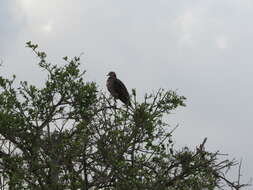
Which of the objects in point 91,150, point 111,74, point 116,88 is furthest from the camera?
point 111,74

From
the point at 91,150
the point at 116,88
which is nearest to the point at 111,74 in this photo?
the point at 116,88

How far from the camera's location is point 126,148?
36.1ft

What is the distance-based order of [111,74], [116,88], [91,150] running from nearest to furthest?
[91,150] < [116,88] < [111,74]

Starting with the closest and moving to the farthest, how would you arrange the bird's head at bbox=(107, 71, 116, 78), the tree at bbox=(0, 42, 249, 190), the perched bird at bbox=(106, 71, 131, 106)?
the tree at bbox=(0, 42, 249, 190), the perched bird at bbox=(106, 71, 131, 106), the bird's head at bbox=(107, 71, 116, 78)

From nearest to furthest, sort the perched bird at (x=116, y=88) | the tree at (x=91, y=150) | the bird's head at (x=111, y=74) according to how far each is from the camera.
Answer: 1. the tree at (x=91, y=150)
2. the perched bird at (x=116, y=88)
3. the bird's head at (x=111, y=74)

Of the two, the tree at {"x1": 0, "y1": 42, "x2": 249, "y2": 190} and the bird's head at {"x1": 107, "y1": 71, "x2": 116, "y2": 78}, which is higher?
the bird's head at {"x1": 107, "y1": 71, "x2": 116, "y2": 78}

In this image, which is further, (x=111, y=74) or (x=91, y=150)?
(x=111, y=74)

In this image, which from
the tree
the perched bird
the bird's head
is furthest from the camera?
the bird's head

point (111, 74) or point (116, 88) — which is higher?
point (111, 74)

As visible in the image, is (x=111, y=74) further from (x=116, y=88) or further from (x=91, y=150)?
(x=91, y=150)

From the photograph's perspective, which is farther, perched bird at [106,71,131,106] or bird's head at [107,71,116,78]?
bird's head at [107,71,116,78]

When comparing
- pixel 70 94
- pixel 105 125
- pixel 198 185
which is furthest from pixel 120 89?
pixel 105 125

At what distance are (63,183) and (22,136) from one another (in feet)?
15.2

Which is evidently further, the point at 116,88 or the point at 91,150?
the point at 116,88
